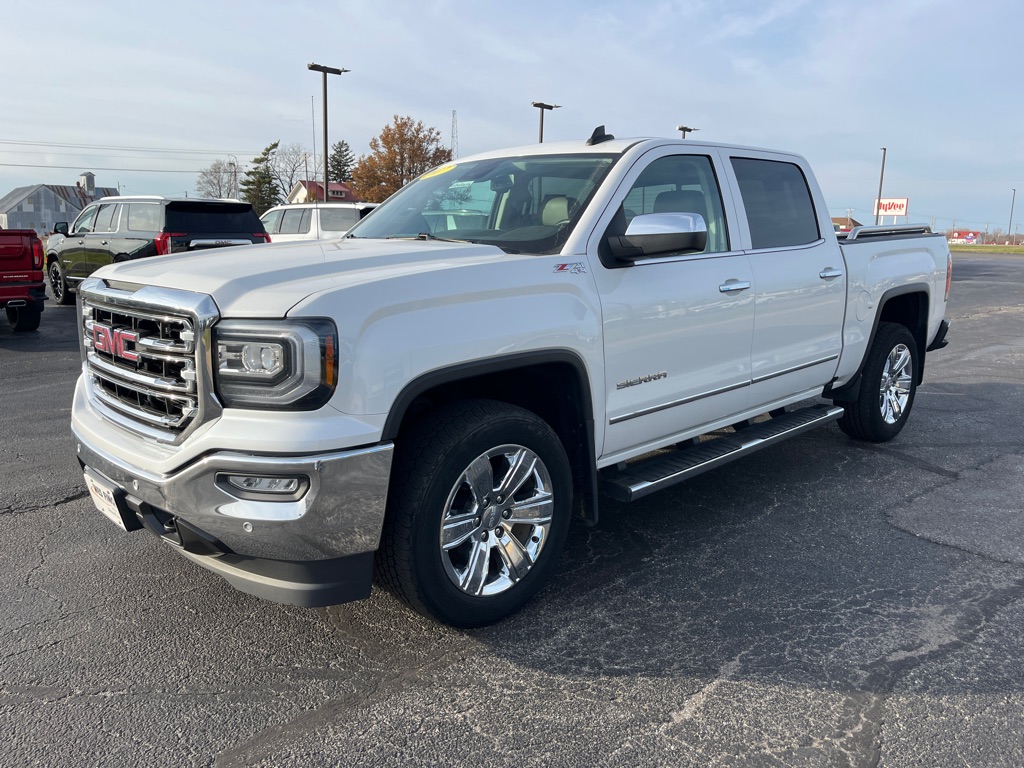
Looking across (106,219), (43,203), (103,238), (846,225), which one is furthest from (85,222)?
(43,203)

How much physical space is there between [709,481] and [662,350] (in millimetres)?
1600

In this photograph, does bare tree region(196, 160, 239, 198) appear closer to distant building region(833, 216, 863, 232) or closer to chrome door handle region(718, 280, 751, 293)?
distant building region(833, 216, 863, 232)

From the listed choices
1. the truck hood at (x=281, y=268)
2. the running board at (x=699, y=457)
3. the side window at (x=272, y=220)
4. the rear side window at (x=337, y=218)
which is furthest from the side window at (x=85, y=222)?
the running board at (x=699, y=457)

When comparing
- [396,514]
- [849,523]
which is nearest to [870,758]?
[396,514]

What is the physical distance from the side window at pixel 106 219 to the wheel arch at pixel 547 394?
1256cm

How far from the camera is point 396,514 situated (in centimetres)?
289

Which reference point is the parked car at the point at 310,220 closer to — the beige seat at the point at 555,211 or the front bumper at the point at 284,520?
the beige seat at the point at 555,211

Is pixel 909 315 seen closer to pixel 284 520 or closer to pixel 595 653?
pixel 595 653

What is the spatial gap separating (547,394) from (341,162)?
3947 inches

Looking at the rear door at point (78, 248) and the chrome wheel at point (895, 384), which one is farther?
the rear door at point (78, 248)

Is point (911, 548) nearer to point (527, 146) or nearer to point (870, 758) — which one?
point (870, 758)

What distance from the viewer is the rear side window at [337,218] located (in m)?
15.7

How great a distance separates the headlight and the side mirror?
4.69 ft

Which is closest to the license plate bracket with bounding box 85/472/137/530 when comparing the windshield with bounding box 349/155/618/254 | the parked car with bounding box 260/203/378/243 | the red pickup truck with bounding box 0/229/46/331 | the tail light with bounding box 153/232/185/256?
the windshield with bounding box 349/155/618/254
